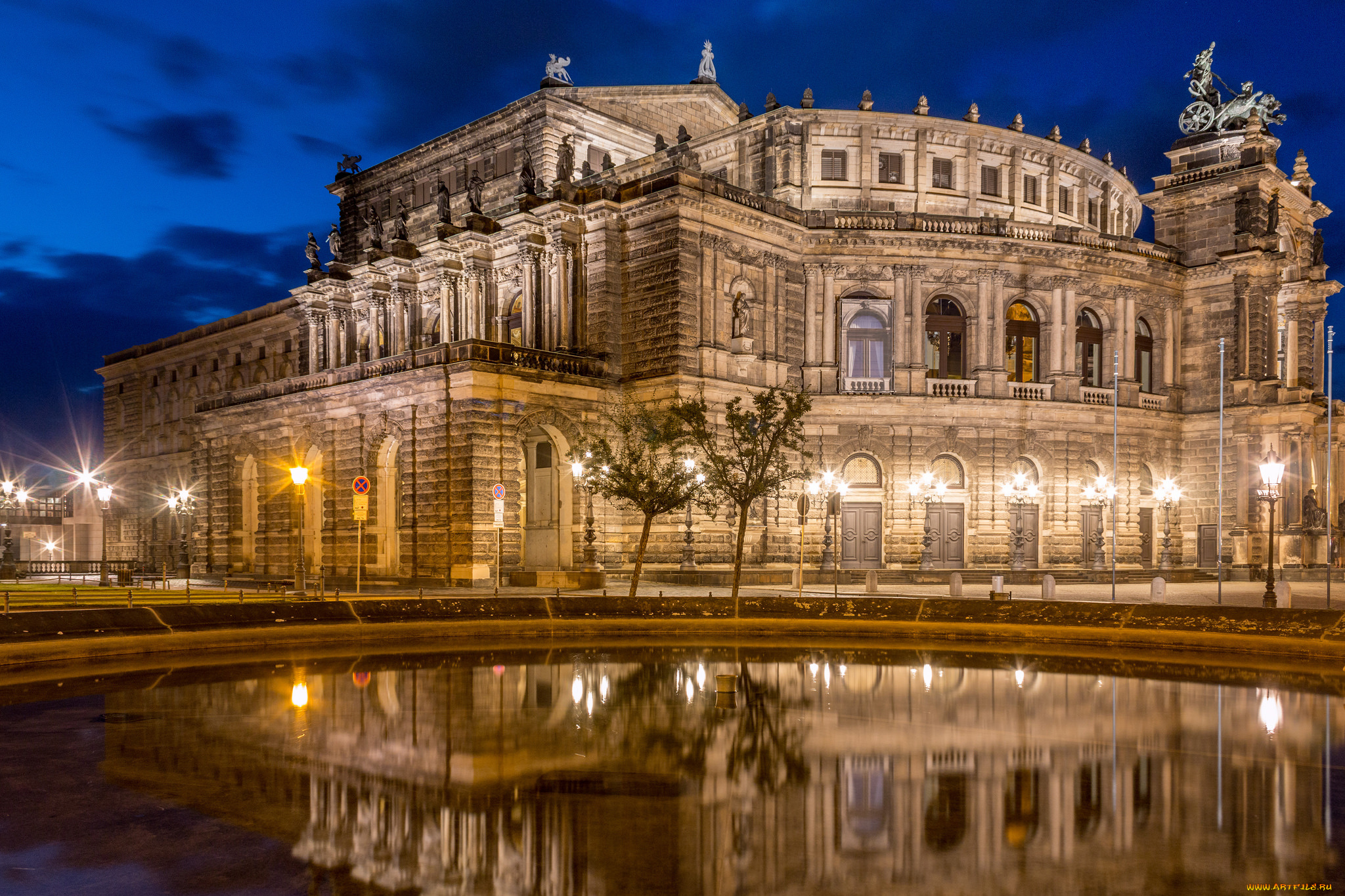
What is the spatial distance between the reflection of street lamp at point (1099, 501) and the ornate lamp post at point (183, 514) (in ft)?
151

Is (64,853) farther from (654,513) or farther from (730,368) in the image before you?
(730,368)

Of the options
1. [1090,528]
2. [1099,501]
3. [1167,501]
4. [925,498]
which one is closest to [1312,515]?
[1167,501]

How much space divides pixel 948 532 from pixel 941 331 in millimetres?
9489

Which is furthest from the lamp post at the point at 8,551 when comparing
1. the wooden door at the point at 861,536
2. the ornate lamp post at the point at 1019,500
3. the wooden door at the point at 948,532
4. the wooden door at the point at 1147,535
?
the wooden door at the point at 1147,535

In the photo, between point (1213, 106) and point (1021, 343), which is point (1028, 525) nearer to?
point (1021, 343)

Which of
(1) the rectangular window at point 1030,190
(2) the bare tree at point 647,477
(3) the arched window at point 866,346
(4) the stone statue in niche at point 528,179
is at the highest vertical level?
(1) the rectangular window at point 1030,190

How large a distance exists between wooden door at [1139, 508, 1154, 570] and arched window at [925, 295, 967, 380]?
40.0 ft

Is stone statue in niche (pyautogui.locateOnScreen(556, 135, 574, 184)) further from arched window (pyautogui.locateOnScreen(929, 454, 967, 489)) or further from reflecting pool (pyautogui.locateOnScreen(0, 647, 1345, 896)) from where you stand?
reflecting pool (pyautogui.locateOnScreen(0, 647, 1345, 896))

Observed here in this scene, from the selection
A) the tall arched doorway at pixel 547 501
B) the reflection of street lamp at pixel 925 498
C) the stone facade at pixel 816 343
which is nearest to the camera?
the stone facade at pixel 816 343

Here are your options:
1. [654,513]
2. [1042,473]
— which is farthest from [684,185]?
[1042,473]

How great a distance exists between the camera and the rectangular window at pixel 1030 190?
5344cm

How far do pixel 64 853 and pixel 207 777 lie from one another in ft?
7.66

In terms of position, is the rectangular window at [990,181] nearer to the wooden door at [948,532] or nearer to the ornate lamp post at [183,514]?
the wooden door at [948,532]

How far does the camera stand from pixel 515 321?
49344mm
